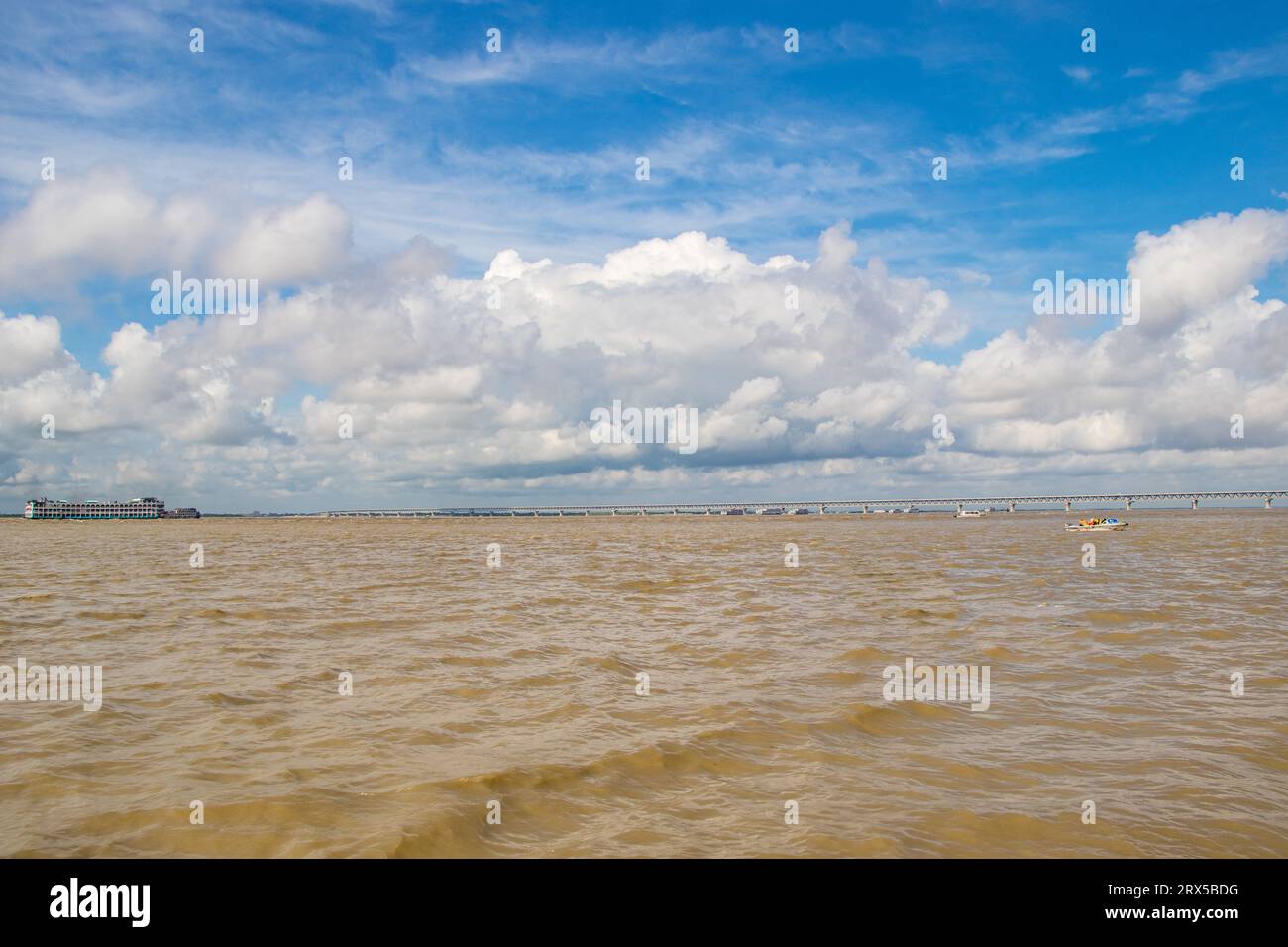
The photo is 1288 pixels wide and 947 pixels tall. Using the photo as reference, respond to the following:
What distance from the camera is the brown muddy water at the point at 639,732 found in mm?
8133

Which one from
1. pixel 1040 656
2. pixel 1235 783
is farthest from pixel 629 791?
pixel 1040 656

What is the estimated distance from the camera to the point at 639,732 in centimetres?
1162

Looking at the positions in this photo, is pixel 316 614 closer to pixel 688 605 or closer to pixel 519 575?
pixel 688 605

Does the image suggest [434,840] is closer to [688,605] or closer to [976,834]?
[976,834]

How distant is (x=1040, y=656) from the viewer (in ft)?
57.0

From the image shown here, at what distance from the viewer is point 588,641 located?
1922 cm

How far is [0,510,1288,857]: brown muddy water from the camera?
8.13 metres

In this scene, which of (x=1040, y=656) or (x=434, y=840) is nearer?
(x=434, y=840)

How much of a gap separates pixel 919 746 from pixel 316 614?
18639 millimetres

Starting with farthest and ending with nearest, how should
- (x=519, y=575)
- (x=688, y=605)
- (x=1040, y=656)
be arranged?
(x=519, y=575) < (x=688, y=605) < (x=1040, y=656)
